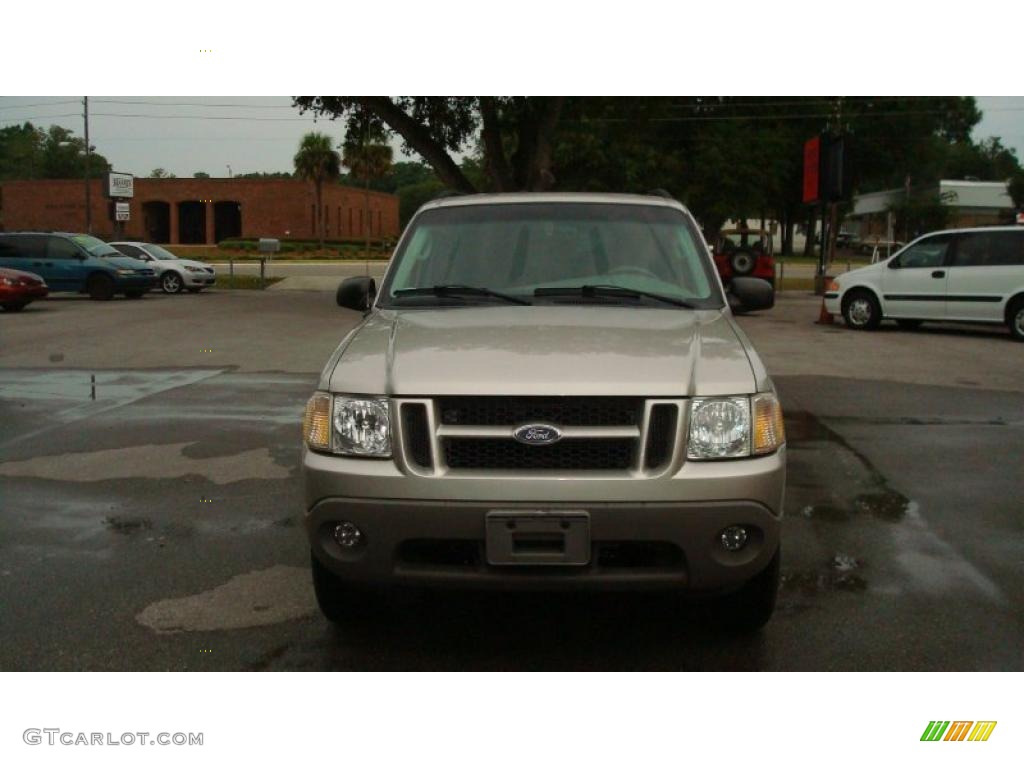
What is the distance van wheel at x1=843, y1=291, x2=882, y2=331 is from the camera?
1838cm

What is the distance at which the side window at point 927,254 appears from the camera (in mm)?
17500

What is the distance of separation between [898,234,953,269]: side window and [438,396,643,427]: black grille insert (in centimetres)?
1536

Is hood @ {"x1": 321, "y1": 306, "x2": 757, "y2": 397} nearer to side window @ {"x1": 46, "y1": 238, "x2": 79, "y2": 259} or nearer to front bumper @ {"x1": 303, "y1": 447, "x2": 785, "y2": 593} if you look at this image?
front bumper @ {"x1": 303, "y1": 447, "x2": 785, "y2": 593}

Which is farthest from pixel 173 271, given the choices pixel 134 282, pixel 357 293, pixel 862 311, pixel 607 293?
pixel 607 293

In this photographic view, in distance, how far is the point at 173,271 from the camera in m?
29.0

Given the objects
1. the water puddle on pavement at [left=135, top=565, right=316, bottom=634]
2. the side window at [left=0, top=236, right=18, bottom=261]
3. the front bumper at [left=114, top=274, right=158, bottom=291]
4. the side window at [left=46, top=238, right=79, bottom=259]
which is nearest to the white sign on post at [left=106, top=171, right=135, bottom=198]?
the side window at [left=0, top=236, right=18, bottom=261]

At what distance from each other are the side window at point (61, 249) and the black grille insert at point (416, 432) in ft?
80.9

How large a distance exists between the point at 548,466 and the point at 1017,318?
14918mm

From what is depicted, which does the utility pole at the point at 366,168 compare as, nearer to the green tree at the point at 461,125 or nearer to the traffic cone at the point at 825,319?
the green tree at the point at 461,125

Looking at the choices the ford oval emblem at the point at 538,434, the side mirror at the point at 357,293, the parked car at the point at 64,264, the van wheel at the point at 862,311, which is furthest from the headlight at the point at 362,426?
the parked car at the point at 64,264

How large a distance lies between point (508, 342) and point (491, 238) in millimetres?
1269
